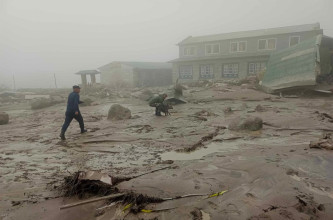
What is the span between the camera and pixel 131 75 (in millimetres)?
→ 30750

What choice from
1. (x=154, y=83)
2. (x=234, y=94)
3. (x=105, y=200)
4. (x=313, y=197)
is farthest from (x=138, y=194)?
(x=154, y=83)

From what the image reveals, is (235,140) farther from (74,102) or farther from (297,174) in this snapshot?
(74,102)

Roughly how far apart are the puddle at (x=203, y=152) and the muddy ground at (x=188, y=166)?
2cm

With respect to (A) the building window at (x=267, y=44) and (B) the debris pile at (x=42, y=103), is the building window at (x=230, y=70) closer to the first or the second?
(A) the building window at (x=267, y=44)

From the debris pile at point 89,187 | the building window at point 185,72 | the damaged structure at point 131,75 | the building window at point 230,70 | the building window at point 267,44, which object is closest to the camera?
the debris pile at point 89,187

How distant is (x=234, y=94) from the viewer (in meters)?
14.9

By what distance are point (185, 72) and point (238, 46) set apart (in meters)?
7.04

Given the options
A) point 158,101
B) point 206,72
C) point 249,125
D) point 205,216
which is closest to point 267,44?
point 206,72

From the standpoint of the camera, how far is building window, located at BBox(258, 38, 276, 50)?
25.6 m

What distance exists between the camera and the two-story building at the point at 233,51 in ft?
81.9

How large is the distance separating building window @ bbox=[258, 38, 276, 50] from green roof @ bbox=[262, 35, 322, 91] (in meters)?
10.1

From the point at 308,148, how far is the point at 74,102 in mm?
6159

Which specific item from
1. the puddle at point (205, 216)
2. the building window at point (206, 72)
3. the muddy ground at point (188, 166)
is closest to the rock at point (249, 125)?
the muddy ground at point (188, 166)

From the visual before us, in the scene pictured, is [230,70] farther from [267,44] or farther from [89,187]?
[89,187]
